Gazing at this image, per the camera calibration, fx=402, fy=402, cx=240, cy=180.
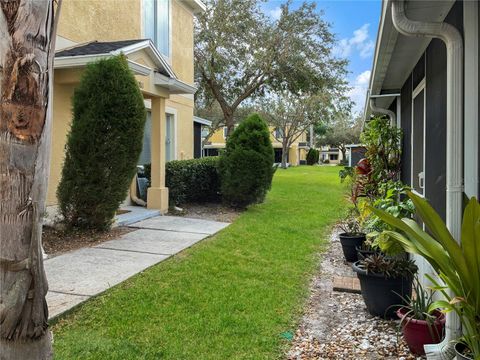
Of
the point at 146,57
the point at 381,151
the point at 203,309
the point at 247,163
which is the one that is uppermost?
the point at 146,57

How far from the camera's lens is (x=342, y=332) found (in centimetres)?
375

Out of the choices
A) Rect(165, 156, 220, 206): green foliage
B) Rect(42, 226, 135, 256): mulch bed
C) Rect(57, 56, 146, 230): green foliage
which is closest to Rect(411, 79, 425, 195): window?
Rect(57, 56, 146, 230): green foliage

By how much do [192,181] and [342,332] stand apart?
740cm

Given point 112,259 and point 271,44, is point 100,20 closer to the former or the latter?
point 112,259

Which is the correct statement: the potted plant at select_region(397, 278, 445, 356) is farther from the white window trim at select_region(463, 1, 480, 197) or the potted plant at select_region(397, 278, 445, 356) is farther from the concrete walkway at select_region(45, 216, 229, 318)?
the concrete walkway at select_region(45, 216, 229, 318)

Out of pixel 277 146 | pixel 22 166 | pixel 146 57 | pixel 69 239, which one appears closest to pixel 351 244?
pixel 69 239

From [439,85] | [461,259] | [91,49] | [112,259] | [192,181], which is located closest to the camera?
[461,259]

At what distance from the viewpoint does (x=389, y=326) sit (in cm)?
381

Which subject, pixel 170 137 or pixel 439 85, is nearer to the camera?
pixel 439 85

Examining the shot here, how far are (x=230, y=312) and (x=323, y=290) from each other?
1.47 m

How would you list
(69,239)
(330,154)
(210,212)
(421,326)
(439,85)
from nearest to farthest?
(421,326), (439,85), (69,239), (210,212), (330,154)

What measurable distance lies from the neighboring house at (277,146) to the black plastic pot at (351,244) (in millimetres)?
39207

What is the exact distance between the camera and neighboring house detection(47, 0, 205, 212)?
7672 mm

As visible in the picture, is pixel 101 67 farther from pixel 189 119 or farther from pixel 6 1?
pixel 189 119
